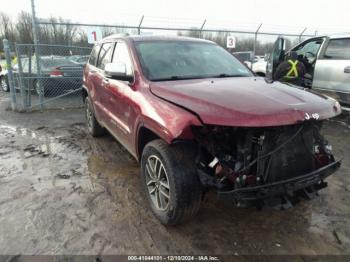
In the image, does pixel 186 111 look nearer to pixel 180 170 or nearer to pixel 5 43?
pixel 180 170

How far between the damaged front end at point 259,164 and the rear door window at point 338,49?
4439 millimetres

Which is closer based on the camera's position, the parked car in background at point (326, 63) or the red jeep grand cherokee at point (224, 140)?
the red jeep grand cherokee at point (224, 140)

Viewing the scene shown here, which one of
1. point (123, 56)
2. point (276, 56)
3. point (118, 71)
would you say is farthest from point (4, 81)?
point (118, 71)

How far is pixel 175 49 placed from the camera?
4.00m

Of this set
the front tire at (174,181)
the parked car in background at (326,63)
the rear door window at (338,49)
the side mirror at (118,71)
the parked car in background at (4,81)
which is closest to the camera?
the front tire at (174,181)

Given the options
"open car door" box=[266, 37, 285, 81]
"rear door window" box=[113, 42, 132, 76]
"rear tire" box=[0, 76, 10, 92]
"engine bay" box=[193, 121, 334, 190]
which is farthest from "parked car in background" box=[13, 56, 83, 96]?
"engine bay" box=[193, 121, 334, 190]

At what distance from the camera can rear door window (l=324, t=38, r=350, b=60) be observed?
634 cm

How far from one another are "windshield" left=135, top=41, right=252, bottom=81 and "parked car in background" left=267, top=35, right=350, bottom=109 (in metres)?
2.90

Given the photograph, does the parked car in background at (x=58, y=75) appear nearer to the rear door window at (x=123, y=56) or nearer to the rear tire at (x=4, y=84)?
the rear tire at (x=4, y=84)

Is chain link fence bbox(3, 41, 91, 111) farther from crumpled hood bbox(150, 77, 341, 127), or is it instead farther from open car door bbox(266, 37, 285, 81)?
crumpled hood bbox(150, 77, 341, 127)

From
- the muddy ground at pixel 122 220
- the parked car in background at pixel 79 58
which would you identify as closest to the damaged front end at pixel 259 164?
the muddy ground at pixel 122 220

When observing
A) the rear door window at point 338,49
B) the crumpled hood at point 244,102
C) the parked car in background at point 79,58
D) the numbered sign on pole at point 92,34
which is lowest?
the crumpled hood at point 244,102

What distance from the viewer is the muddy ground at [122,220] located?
2.83 meters

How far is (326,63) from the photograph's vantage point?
6621 millimetres
